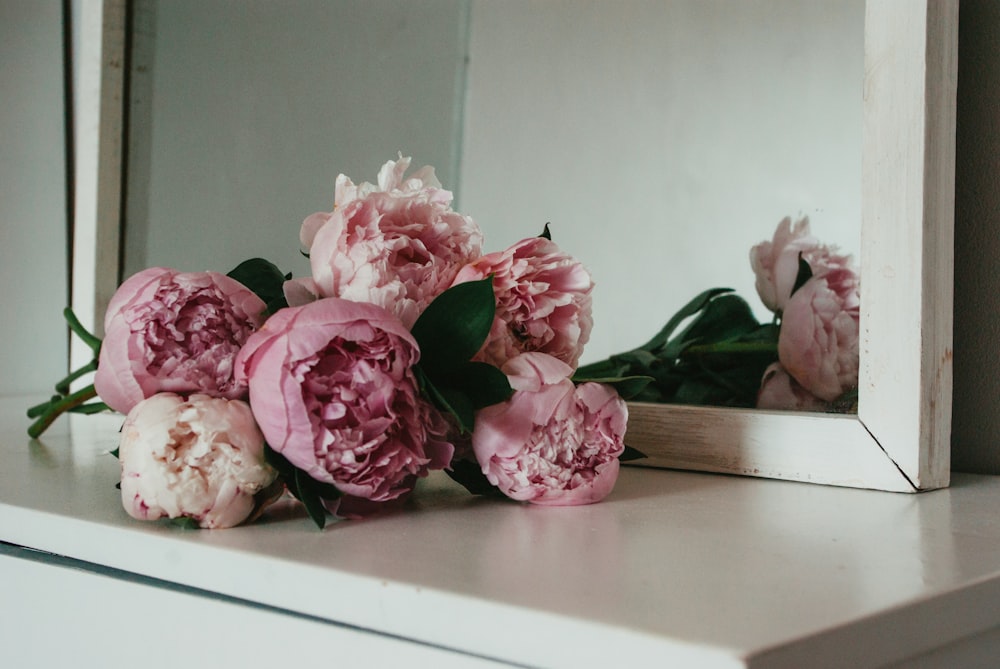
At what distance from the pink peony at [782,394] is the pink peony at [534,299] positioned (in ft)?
0.61

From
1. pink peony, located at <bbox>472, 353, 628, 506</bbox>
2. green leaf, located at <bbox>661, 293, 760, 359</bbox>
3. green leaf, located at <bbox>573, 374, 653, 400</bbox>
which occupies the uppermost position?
green leaf, located at <bbox>661, 293, 760, 359</bbox>

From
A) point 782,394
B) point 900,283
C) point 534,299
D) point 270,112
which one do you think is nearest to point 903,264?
point 900,283

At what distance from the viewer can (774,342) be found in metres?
0.70

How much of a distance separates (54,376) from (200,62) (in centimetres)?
48

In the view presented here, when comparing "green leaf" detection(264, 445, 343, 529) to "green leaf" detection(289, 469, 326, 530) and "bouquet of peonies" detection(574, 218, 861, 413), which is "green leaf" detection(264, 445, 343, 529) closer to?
"green leaf" detection(289, 469, 326, 530)

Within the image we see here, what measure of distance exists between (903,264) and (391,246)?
34 cm

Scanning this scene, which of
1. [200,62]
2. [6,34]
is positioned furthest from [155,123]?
[6,34]

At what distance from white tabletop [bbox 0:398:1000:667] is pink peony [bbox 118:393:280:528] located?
0.05ft

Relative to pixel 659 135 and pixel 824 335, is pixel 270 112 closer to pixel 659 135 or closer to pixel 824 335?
pixel 659 135

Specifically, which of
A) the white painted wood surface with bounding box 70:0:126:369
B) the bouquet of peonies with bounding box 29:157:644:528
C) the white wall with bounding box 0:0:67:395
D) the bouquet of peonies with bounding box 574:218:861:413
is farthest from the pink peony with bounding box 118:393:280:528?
the white wall with bounding box 0:0:67:395

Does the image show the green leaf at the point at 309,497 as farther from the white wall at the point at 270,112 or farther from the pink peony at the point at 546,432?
the white wall at the point at 270,112

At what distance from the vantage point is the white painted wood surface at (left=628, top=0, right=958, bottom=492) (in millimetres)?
621

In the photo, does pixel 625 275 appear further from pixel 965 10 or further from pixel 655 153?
pixel 965 10

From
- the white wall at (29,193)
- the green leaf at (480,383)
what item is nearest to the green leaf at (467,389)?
the green leaf at (480,383)
